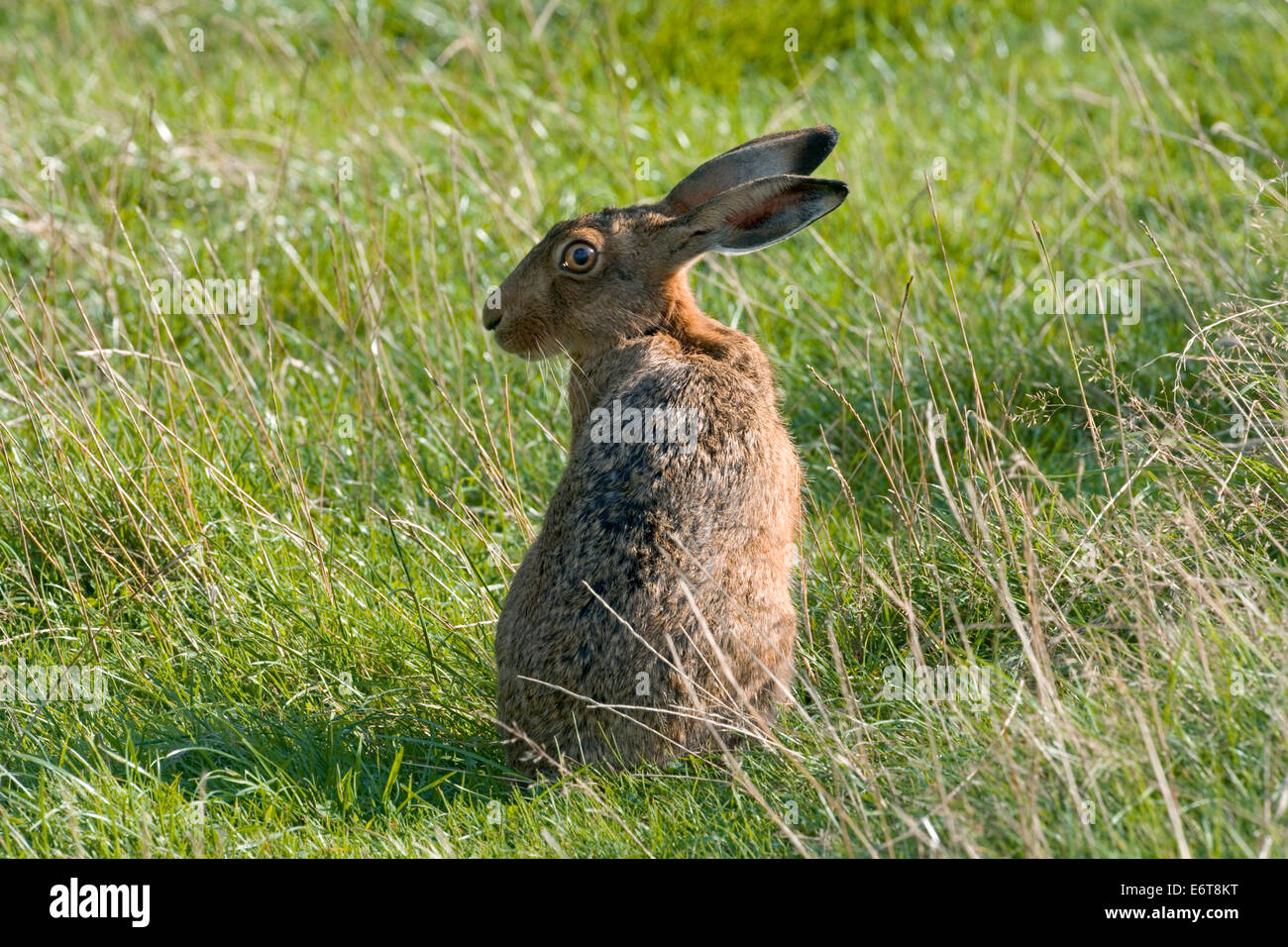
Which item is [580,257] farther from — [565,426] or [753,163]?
[565,426]

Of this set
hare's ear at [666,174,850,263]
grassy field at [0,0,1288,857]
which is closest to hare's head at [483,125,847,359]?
hare's ear at [666,174,850,263]

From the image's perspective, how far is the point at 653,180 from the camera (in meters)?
7.77

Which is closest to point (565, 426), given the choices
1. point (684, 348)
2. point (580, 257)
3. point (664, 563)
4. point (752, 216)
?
point (580, 257)

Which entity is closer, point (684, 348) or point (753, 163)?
point (684, 348)

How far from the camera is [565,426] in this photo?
642 cm

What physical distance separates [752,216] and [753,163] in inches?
15.1

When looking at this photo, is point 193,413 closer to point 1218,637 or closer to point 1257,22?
point 1218,637

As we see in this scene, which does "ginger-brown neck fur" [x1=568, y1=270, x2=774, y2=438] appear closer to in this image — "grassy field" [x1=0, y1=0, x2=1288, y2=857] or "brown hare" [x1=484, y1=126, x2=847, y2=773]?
"brown hare" [x1=484, y1=126, x2=847, y2=773]

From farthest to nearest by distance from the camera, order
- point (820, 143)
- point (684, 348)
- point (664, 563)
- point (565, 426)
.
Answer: point (565, 426) < point (820, 143) < point (684, 348) < point (664, 563)

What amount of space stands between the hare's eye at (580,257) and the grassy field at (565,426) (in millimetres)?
596

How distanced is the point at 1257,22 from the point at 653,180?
4590 millimetres

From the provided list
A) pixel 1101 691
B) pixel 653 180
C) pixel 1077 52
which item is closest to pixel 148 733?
pixel 1101 691

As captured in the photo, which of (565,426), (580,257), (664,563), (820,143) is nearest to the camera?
(664,563)

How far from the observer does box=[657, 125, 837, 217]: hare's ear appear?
17.4 ft
